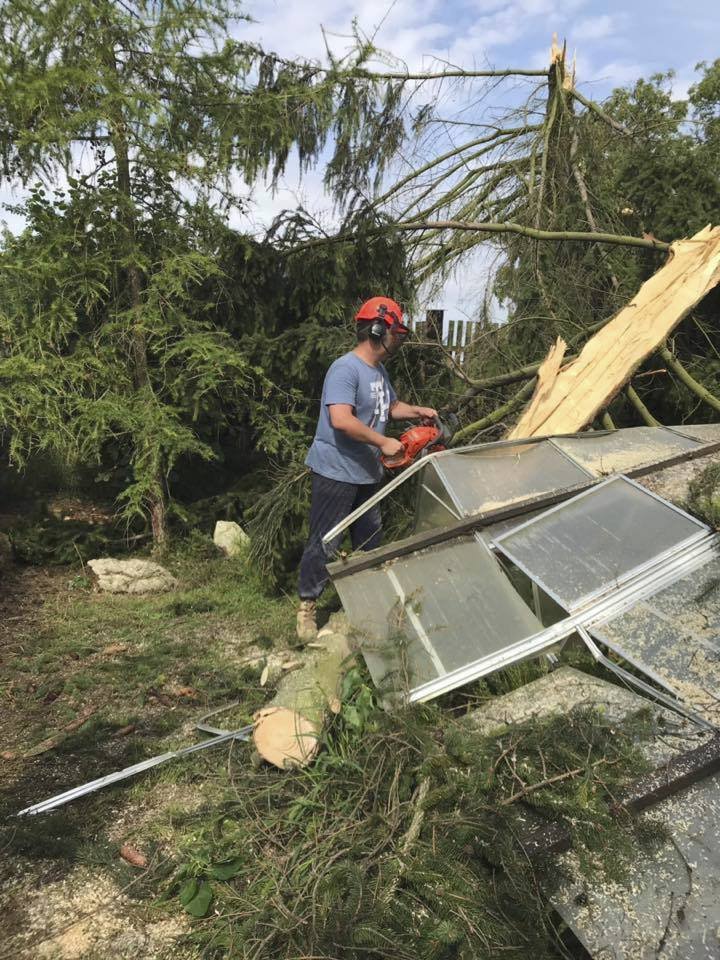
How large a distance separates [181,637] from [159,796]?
1626 millimetres

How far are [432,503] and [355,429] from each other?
56 centimetres

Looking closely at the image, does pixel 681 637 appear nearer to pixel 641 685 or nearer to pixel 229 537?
pixel 641 685

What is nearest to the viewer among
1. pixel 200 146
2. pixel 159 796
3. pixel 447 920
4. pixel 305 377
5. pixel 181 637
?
pixel 447 920

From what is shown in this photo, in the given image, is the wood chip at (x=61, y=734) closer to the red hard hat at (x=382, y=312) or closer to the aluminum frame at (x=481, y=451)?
the aluminum frame at (x=481, y=451)

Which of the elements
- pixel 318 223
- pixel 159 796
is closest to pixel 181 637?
pixel 159 796

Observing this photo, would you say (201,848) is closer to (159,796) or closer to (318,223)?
(159,796)

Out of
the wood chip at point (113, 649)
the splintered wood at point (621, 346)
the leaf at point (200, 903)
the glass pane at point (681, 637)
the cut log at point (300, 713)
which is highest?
the splintered wood at point (621, 346)

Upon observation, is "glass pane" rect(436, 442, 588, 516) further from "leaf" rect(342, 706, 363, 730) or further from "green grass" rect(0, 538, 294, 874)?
"green grass" rect(0, 538, 294, 874)

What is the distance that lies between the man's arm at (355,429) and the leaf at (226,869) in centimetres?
199

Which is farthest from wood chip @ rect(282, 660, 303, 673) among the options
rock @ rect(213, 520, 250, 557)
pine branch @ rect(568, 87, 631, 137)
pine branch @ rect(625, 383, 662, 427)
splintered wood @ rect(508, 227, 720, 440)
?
pine branch @ rect(568, 87, 631, 137)

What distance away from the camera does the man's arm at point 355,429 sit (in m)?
3.42

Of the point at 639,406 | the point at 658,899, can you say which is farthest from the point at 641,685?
the point at 639,406

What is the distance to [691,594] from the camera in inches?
98.1

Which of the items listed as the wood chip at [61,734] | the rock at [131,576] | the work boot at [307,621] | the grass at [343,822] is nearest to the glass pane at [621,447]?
the grass at [343,822]
